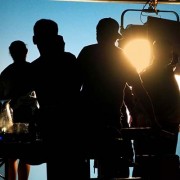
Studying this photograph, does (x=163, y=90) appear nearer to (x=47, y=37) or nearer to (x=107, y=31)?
(x=107, y=31)

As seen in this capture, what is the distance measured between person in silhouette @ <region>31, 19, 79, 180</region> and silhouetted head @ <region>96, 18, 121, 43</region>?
610mm

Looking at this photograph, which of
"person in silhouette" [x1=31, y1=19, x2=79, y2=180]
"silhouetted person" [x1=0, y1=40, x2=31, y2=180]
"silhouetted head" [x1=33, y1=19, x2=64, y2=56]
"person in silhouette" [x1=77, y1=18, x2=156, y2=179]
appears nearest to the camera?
"person in silhouette" [x1=31, y1=19, x2=79, y2=180]

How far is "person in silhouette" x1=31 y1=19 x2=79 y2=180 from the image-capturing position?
3383mm

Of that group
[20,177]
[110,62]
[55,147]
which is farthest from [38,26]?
[20,177]

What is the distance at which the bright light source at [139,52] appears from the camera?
7.28 meters

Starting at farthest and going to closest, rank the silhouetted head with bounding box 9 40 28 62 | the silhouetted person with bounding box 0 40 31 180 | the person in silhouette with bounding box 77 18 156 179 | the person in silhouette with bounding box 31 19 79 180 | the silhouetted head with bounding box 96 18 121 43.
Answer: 1. the silhouetted head with bounding box 9 40 28 62
2. the silhouetted person with bounding box 0 40 31 180
3. the silhouetted head with bounding box 96 18 121 43
4. the person in silhouette with bounding box 77 18 156 179
5. the person in silhouette with bounding box 31 19 79 180

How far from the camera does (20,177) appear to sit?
486 cm

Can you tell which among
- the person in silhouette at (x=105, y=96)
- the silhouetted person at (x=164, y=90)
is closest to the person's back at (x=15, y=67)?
the person in silhouette at (x=105, y=96)

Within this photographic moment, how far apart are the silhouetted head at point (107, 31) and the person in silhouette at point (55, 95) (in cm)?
61

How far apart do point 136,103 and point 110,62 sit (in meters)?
1.64

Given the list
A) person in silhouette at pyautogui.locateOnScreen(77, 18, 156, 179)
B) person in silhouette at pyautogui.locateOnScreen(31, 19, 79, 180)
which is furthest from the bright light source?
person in silhouette at pyautogui.locateOnScreen(31, 19, 79, 180)

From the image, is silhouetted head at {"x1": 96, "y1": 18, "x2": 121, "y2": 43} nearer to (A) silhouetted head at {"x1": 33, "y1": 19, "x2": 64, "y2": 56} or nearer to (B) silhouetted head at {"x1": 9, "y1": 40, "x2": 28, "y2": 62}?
(A) silhouetted head at {"x1": 33, "y1": 19, "x2": 64, "y2": 56}

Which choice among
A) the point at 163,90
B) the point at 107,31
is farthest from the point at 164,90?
the point at 107,31

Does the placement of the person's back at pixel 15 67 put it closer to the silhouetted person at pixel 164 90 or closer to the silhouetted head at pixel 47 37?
the silhouetted head at pixel 47 37
